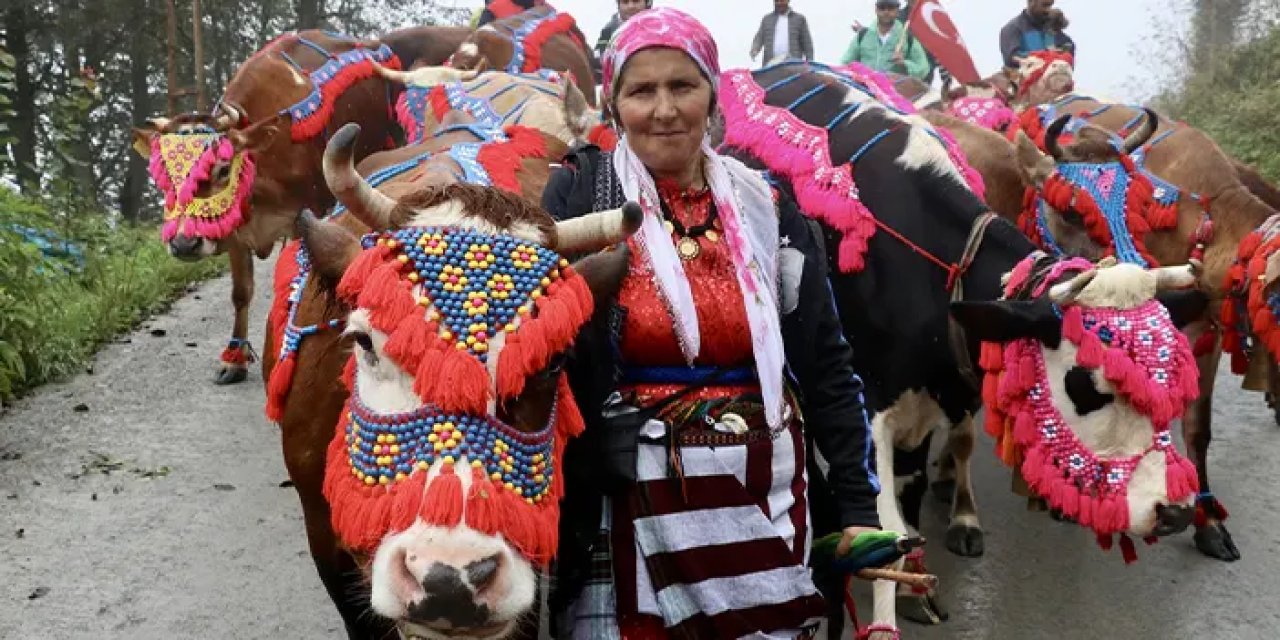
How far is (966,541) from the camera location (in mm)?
4945

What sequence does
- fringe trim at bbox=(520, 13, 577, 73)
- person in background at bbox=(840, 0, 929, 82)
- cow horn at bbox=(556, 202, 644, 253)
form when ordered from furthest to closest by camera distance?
person in background at bbox=(840, 0, 929, 82)
fringe trim at bbox=(520, 13, 577, 73)
cow horn at bbox=(556, 202, 644, 253)

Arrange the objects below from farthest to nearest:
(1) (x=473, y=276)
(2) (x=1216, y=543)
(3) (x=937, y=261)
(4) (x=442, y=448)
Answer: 1. (2) (x=1216, y=543)
2. (3) (x=937, y=261)
3. (1) (x=473, y=276)
4. (4) (x=442, y=448)

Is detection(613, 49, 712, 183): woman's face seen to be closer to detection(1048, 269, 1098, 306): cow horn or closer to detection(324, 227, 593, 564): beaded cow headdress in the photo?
detection(324, 227, 593, 564): beaded cow headdress

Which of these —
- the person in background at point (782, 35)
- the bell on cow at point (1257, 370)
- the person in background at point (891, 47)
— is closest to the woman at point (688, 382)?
the bell on cow at point (1257, 370)

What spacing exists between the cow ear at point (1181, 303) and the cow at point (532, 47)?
16.5 ft

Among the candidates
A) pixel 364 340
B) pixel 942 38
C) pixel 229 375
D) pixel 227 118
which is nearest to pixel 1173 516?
pixel 364 340

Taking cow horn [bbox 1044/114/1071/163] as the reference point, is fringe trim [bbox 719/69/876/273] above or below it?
below

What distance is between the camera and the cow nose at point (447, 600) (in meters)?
1.76

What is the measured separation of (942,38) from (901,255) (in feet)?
14.2

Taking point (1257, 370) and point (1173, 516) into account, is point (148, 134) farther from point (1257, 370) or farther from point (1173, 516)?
point (1257, 370)

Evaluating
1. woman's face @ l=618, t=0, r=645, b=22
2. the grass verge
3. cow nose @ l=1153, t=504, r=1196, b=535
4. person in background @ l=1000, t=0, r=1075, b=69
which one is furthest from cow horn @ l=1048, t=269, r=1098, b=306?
the grass verge

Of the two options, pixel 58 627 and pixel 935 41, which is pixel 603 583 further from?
pixel 935 41

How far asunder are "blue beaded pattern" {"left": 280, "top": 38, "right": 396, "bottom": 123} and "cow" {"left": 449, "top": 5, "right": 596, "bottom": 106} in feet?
2.11

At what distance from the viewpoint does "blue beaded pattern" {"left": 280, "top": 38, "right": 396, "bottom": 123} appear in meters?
6.65
